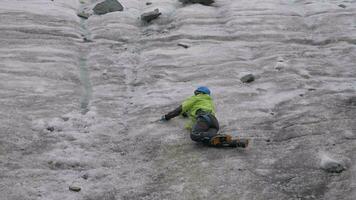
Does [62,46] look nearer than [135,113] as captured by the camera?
No

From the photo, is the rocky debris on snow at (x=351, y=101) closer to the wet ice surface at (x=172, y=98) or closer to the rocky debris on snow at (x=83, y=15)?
the wet ice surface at (x=172, y=98)

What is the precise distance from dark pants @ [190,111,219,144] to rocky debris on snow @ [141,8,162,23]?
12.5m

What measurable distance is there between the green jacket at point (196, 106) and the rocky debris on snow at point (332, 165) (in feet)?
11.2

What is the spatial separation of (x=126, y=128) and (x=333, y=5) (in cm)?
1549

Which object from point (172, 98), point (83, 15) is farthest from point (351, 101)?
point (83, 15)

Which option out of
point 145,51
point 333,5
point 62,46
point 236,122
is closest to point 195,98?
point 236,122

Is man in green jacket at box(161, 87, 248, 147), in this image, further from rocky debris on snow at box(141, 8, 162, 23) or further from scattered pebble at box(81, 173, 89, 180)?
rocky debris on snow at box(141, 8, 162, 23)

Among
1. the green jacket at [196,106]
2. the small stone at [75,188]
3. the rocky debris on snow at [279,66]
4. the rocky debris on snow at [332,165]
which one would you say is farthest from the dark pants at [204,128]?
the rocky debris on snow at [279,66]

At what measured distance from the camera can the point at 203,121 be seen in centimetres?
1198

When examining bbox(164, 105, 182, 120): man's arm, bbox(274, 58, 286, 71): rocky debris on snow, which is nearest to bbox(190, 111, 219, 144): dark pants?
bbox(164, 105, 182, 120): man's arm

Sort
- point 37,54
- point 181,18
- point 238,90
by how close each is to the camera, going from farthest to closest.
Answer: point 181,18, point 37,54, point 238,90

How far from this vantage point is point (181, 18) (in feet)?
77.2

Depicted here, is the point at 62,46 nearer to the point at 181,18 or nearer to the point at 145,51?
the point at 145,51

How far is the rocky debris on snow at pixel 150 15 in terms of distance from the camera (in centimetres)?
2373
